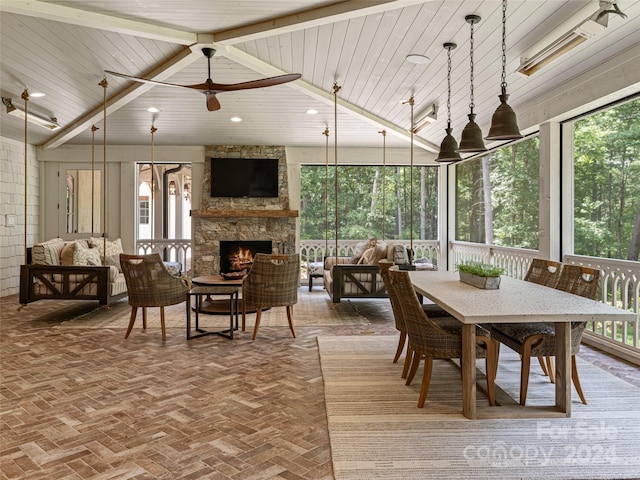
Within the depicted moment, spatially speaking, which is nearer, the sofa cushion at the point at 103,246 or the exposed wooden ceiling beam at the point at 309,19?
the exposed wooden ceiling beam at the point at 309,19

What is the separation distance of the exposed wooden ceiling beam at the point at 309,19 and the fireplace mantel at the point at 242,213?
4.37 m

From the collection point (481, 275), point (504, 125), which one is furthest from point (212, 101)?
point (481, 275)

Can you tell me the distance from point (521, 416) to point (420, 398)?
0.61 meters

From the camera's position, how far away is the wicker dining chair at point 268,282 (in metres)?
4.76

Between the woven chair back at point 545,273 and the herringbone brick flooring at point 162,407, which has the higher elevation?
the woven chair back at point 545,273

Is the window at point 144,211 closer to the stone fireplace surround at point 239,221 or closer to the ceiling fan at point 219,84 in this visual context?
the stone fireplace surround at point 239,221

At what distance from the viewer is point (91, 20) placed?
3.80m

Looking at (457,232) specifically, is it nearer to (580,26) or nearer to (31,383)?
(580,26)

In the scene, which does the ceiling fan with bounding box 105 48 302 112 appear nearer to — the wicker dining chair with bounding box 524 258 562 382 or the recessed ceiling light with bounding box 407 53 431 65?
the recessed ceiling light with bounding box 407 53 431 65

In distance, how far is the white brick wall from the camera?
744 centimetres

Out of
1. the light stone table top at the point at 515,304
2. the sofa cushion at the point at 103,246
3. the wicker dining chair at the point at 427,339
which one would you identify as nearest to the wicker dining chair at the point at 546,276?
the light stone table top at the point at 515,304

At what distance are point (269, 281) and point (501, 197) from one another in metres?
5.20

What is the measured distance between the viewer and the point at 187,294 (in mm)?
4699

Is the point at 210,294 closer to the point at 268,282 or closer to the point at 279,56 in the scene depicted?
the point at 268,282
